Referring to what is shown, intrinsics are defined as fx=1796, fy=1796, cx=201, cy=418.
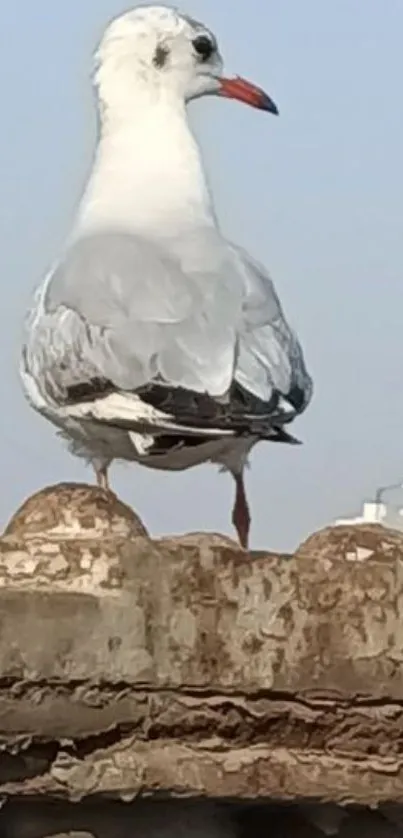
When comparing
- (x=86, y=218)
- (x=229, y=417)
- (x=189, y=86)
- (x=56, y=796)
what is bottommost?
(x=56, y=796)

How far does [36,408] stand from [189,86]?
3.82 ft

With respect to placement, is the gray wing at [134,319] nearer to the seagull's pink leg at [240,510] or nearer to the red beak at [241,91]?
the seagull's pink leg at [240,510]

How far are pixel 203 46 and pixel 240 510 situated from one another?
138 cm

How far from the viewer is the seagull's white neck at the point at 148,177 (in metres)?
3.99

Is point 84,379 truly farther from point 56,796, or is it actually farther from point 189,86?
point 56,796

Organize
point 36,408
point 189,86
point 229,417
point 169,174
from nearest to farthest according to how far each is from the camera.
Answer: point 229,417 → point 36,408 → point 169,174 → point 189,86

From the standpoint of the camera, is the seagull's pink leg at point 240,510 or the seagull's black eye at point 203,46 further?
the seagull's black eye at point 203,46

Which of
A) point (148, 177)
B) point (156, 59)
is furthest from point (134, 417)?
point (156, 59)

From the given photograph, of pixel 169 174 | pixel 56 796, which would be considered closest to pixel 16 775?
pixel 56 796

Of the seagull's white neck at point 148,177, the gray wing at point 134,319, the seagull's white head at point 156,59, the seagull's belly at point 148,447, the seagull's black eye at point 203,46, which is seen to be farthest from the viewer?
the seagull's black eye at point 203,46

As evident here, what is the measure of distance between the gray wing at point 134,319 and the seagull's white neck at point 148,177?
0.15 metres

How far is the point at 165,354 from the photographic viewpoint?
3.46 metres

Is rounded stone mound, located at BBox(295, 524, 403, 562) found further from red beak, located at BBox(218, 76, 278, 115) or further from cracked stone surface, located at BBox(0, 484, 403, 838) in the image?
red beak, located at BBox(218, 76, 278, 115)

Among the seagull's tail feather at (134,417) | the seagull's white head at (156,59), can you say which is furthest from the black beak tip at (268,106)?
the seagull's tail feather at (134,417)
